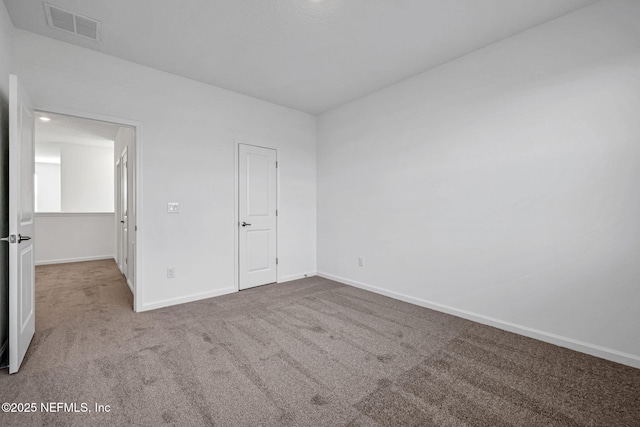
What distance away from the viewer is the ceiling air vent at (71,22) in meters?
2.35

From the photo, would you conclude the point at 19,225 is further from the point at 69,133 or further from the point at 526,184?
the point at 69,133

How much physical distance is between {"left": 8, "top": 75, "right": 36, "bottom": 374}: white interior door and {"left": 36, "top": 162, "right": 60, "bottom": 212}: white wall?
916 centimetres

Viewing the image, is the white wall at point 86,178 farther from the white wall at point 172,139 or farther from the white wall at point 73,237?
the white wall at point 172,139

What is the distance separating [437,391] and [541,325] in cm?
142

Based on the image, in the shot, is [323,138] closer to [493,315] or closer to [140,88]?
[140,88]

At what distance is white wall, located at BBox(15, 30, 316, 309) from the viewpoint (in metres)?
2.79

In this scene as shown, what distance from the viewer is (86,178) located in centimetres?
709

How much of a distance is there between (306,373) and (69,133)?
6882mm

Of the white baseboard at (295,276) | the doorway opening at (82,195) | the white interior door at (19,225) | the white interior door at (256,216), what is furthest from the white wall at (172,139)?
the doorway opening at (82,195)

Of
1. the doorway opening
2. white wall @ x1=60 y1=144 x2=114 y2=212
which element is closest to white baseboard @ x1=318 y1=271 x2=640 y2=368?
the doorway opening

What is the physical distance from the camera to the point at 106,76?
3006mm

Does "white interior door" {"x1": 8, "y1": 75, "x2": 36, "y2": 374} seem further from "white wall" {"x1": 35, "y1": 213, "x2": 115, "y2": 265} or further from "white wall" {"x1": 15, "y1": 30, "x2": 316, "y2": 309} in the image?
"white wall" {"x1": 35, "y1": 213, "x2": 115, "y2": 265}

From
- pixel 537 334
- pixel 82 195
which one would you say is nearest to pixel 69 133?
pixel 82 195

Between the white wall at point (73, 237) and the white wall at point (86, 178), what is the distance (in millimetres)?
905
